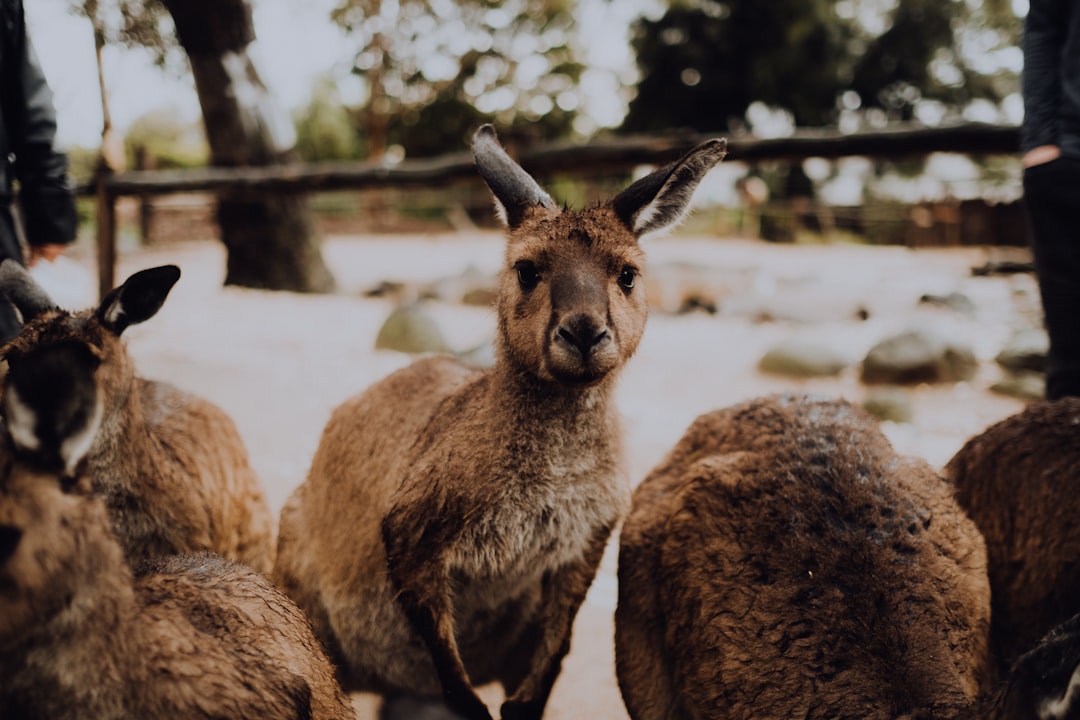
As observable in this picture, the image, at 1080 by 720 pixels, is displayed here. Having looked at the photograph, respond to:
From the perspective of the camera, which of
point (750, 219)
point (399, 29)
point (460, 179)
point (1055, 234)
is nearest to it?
point (1055, 234)

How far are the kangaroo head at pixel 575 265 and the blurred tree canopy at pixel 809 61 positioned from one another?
26.3 metres

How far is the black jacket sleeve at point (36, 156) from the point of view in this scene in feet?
10.6

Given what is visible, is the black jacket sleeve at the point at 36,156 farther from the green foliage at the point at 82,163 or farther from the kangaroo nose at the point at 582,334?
the green foliage at the point at 82,163

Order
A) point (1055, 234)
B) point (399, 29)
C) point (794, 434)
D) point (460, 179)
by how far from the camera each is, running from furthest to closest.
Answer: point (399, 29)
point (460, 179)
point (1055, 234)
point (794, 434)

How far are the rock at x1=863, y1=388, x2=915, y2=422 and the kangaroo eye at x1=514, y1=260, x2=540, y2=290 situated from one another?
4.77 meters

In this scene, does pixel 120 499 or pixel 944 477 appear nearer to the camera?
pixel 120 499

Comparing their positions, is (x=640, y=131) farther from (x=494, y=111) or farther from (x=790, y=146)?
(x=790, y=146)

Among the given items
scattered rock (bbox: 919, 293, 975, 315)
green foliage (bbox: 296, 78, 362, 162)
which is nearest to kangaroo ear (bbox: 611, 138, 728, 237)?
scattered rock (bbox: 919, 293, 975, 315)

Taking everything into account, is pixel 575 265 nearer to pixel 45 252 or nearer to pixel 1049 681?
pixel 1049 681

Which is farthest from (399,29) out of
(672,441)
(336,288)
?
(672,441)

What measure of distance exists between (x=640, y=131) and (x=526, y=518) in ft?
95.9

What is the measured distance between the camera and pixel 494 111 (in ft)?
108

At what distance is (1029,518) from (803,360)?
5653 mm

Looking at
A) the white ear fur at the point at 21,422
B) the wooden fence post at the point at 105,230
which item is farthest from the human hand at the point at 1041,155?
the wooden fence post at the point at 105,230
